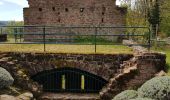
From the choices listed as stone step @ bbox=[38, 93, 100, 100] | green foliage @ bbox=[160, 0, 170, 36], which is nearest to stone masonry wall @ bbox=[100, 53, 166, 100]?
stone step @ bbox=[38, 93, 100, 100]

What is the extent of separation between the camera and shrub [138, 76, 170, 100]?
13.6 metres

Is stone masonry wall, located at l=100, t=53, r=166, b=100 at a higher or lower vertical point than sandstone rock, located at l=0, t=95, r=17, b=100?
higher

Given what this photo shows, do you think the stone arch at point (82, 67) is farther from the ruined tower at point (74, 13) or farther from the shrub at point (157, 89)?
the ruined tower at point (74, 13)

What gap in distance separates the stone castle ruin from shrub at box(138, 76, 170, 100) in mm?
12778

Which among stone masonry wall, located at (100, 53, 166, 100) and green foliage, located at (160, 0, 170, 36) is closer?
stone masonry wall, located at (100, 53, 166, 100)

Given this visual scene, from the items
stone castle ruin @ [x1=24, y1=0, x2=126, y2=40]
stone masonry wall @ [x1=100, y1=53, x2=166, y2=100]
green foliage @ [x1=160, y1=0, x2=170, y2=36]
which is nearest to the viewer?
stone masonry wall @ [x1=100, y1=53, x2=166, y2=100]

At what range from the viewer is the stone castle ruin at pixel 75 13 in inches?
1041

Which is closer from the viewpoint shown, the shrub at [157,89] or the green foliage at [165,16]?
the shrub at [157,89]

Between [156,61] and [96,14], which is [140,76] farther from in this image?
[96,14]

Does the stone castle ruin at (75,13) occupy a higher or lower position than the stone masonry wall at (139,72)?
higher

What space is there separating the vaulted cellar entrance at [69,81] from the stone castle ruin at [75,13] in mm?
7956

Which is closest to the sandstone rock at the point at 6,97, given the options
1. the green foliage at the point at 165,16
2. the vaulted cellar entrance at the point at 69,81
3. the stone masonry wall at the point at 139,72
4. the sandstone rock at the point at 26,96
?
the sandstone rock at the point at 26,96

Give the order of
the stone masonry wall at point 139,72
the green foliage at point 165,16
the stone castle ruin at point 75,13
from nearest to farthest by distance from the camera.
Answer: the stone masonry wall at point 139,72
the stone castle ruin at point 75,13
the green foliage at point 165,16

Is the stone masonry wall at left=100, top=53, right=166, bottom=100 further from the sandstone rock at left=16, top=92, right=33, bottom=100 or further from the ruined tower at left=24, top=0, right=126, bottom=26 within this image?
the ruined tower at left=24, top=0, right=126, bottom=26
